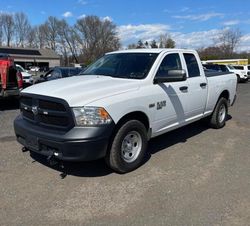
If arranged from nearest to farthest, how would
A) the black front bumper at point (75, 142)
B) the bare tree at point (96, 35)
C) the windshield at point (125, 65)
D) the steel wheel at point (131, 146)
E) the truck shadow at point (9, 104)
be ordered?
the black front bumper at point (75, 142)
the steel wheel at point (131, 146)
the windshield at point (125, 65)
the truck shadow at point (9, 104)
the bare tree at point (96, 35)

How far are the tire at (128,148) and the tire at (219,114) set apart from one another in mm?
3147

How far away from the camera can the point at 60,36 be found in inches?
4254

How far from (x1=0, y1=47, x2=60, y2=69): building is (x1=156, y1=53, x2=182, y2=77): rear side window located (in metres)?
66.4

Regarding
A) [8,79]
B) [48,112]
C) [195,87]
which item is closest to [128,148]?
[48,112]

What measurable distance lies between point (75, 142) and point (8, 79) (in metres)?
7.60

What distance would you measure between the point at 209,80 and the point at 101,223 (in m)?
4.69

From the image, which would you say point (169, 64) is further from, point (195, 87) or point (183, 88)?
point (195, 87)

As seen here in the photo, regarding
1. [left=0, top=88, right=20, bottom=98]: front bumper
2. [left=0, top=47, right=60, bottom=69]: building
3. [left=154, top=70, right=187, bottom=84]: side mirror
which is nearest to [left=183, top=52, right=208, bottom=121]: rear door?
[left=154, top=70, right=187, bottom=84]: side mirror

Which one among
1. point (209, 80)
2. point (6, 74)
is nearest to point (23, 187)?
point (209, 80)

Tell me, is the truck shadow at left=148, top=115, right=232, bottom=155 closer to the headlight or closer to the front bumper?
the headlight

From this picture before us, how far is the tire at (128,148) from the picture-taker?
15.9 ft

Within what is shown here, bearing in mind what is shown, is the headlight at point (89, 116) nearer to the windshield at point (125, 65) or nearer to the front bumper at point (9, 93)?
the windshield at point (125, 65)

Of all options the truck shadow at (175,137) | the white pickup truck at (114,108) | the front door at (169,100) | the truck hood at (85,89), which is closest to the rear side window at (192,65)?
the white pickup truck at (114,108)

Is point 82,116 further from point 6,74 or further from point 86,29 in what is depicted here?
point 86,29
